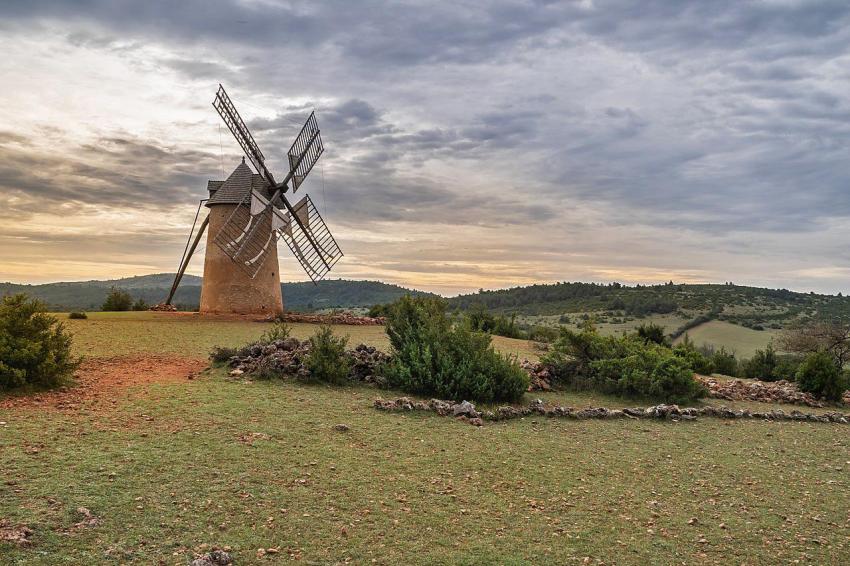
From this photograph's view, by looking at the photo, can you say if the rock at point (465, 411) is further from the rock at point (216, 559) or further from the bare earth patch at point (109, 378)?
the rock at point (216, 559)

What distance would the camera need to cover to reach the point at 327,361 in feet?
40.8

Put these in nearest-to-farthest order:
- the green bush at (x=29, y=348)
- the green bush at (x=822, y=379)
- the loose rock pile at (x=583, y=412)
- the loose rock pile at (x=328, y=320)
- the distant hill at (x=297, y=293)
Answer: the green bush at (x=29, y=348) → the loose rock pile at (x=583, y=412) → the green bush at (x=822, y=379) → the loose rock pile at (x=328, y=320) → the distant hill at (x=297, y=293)

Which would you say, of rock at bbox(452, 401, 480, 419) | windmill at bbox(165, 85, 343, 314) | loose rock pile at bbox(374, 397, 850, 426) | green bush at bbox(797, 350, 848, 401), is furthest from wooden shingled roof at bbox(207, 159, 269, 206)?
green bush at bbox(797, 350, 848, 401)

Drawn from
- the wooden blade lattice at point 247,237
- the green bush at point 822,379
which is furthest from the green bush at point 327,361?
the wooden blade lattice at point 247,237

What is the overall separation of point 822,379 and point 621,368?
6427 millimetres

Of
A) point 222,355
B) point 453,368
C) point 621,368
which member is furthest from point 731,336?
point 222,355

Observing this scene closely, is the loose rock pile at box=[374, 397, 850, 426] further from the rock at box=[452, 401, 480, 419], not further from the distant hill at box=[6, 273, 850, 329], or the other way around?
the distant hill at box=[6, 273, 850, 329]

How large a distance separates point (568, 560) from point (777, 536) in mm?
2574

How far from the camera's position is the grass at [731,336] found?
4073 centimetres

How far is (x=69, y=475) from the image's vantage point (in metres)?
6.24

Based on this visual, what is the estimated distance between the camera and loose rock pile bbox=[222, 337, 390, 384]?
1241cm

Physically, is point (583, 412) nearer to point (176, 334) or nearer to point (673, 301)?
point (176, 334)

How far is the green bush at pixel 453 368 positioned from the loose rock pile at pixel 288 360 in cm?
53

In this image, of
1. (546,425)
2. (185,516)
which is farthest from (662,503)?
(185,516)
